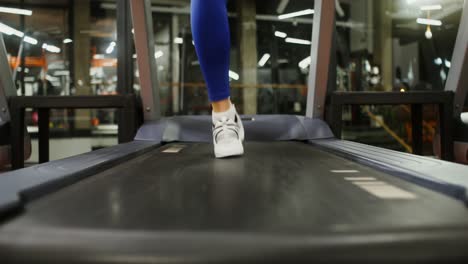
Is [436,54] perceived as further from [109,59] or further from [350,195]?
[350,195]

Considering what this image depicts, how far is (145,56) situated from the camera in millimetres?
2092

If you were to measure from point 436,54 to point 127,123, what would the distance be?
15.5ft

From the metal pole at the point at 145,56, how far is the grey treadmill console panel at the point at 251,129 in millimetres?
128

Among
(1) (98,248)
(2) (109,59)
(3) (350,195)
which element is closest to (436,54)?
(2) (109,59)

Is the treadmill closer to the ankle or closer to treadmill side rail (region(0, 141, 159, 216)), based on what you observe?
treadmill side rail (region(0, 141, 159, 216))

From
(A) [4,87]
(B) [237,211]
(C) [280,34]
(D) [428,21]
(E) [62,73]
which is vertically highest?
(D) [428,21]

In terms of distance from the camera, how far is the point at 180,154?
54.3 inches

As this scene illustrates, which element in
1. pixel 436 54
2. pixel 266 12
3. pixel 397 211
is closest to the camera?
pixel 397 211

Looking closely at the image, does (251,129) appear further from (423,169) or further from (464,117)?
(423,169)

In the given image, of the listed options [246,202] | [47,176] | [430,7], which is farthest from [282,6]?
[246,202]

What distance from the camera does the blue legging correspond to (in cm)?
114

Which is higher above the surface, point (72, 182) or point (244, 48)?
point (244, 48)

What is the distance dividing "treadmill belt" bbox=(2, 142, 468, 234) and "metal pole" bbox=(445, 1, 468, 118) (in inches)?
45.0

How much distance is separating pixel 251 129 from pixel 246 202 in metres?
1.35
